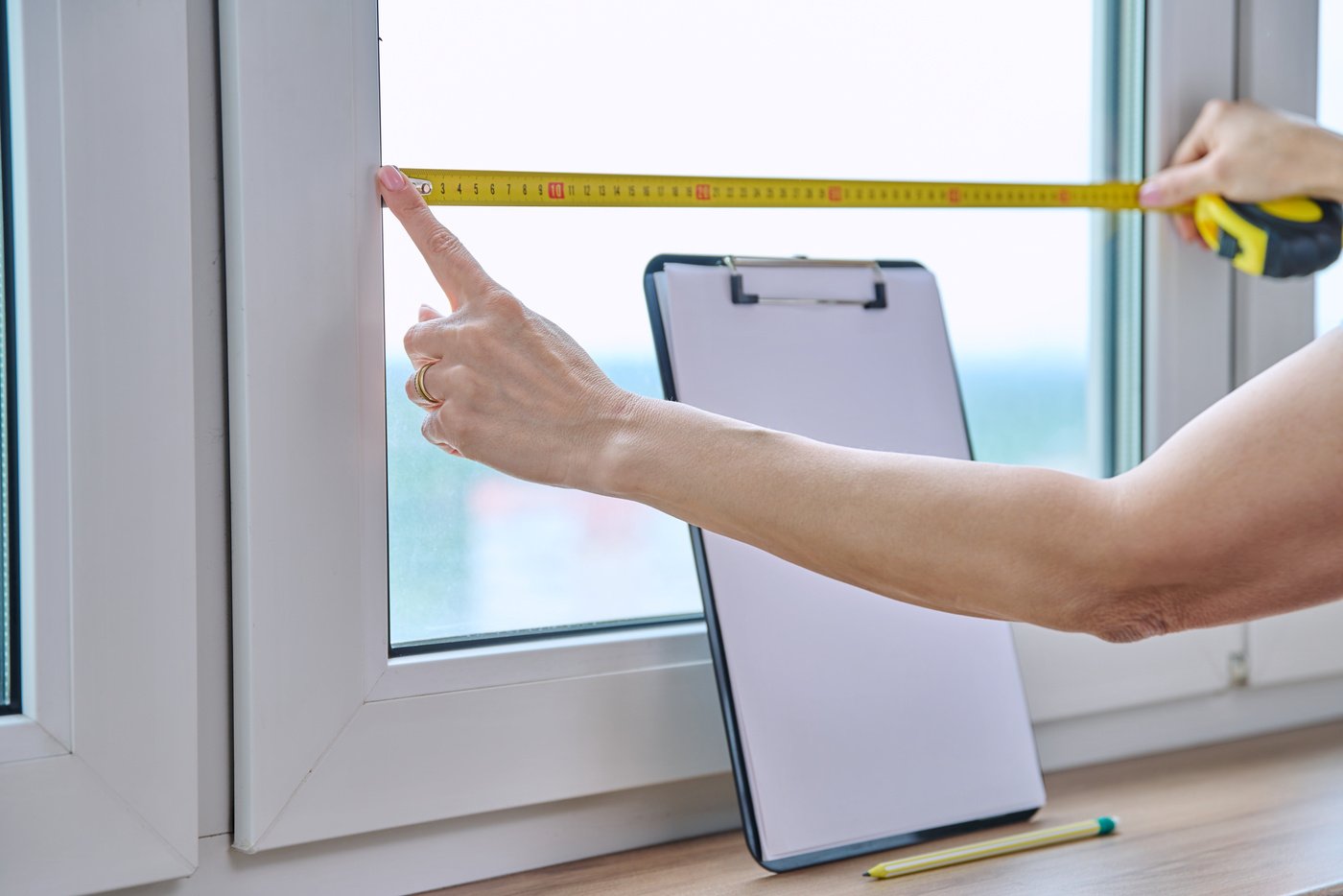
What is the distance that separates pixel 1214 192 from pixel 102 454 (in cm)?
100

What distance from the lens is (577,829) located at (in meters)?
0.85

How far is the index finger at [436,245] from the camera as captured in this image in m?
0.74

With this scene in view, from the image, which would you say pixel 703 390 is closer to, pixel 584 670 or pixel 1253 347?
pixel 584 670

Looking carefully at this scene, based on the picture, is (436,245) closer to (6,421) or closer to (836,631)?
(6,421)

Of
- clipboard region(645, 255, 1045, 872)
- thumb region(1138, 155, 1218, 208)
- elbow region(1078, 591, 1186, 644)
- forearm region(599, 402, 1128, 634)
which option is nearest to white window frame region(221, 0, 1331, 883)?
clipboard region(645, 255, 1045, 872)

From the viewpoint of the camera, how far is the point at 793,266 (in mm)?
908

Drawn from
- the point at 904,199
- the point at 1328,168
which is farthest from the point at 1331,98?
the point at 904,199

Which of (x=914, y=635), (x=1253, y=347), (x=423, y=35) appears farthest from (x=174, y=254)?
(x=1253, y=347)

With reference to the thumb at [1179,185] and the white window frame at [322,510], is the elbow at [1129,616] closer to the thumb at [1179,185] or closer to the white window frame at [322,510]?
the white window frame at [322,510]

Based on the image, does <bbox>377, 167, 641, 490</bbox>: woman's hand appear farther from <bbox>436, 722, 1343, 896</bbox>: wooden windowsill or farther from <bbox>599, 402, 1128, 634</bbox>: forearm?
<bbox>436, 722, 1343, 896</bbox>: wooden windowsill

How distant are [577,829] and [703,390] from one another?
0.36 metres

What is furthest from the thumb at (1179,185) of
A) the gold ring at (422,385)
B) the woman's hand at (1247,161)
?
the gold ring at (422,385)

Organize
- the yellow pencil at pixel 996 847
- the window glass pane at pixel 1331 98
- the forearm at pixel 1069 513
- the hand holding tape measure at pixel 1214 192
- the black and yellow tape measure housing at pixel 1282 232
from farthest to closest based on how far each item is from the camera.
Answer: the window glass pane at pixel 1331 98 < the black and yellow tape measure housing at pixel 1282 232 < the hand holding tape measure at pixel 1214 192 < the yellow pencil at pixel 996 847 < the forearm at pixel 1069 513

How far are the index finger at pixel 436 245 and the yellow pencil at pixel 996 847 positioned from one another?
50 cm
